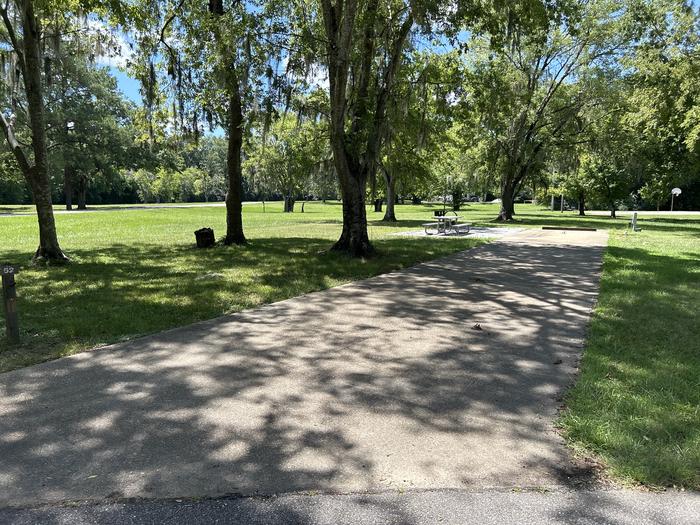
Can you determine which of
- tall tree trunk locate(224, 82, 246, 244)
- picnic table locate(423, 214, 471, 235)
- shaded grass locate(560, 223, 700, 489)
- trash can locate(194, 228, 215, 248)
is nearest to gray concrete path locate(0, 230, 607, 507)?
shaded grass locate(560, 223, 700, 489)

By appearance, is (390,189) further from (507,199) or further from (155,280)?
(155,280)

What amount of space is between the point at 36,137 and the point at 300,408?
10.1 m

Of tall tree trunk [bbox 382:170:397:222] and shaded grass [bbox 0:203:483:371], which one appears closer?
shaded grass [bbox 0:203:483:371]

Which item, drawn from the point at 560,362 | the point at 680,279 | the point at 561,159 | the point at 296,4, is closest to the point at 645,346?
the point at 560,362

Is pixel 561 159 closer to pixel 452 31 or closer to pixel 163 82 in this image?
pixel 452 31

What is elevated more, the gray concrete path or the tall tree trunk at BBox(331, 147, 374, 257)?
the tall tree trunk at BBox(331, 147, 374, 257)

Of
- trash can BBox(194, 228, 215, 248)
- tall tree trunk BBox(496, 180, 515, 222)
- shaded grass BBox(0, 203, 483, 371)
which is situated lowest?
shaded grass BBox(0, 203, 483, 371)

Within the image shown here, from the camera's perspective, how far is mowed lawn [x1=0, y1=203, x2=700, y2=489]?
315 cm

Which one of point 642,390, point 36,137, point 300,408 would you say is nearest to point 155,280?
point 36,137

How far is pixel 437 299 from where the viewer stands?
750 centimetres

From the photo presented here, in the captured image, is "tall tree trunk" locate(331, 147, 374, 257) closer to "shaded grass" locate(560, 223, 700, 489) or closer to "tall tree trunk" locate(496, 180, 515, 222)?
"shaded grass" locate(560, 223, 700, 489)

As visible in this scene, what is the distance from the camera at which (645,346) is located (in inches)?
196

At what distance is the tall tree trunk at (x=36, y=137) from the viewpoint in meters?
10.2

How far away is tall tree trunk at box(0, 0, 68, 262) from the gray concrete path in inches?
273
